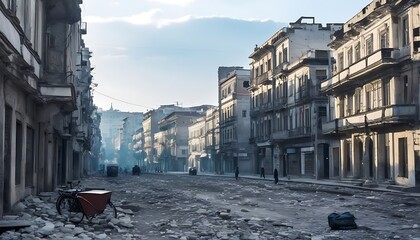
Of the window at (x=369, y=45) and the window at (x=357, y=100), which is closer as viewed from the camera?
the window at (x=369, y=45)

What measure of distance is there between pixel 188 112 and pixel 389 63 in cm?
9175

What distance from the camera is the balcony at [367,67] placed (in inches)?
1404

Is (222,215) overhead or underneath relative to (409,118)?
underneath

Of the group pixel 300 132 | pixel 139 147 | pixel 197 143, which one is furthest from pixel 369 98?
pixel 139 147

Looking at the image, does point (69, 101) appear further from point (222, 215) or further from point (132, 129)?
point (132, 129)

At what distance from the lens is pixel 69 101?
70.1 ft

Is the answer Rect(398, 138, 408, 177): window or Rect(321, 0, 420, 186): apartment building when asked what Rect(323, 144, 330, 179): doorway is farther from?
Rect(398, 138, 408, 177): window

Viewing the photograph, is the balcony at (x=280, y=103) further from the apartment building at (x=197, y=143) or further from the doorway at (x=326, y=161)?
the apartment building at (x=197, y=143)

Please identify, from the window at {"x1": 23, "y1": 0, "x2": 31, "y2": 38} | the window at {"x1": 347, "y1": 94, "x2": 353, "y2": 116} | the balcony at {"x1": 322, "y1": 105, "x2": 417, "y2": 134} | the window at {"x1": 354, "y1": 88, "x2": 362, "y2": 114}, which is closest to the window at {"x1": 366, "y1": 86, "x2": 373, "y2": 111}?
the balcony at {"x1": 322, "y1": 105, "x2": 417, "y2": 134}

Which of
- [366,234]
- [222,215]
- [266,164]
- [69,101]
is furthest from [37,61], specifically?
[266,164]

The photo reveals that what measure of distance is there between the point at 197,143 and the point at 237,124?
101ft

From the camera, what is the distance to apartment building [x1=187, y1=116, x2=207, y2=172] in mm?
108012

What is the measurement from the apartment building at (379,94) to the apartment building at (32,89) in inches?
739

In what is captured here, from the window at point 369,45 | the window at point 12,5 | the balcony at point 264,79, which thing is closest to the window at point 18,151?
the window at point 12,5
